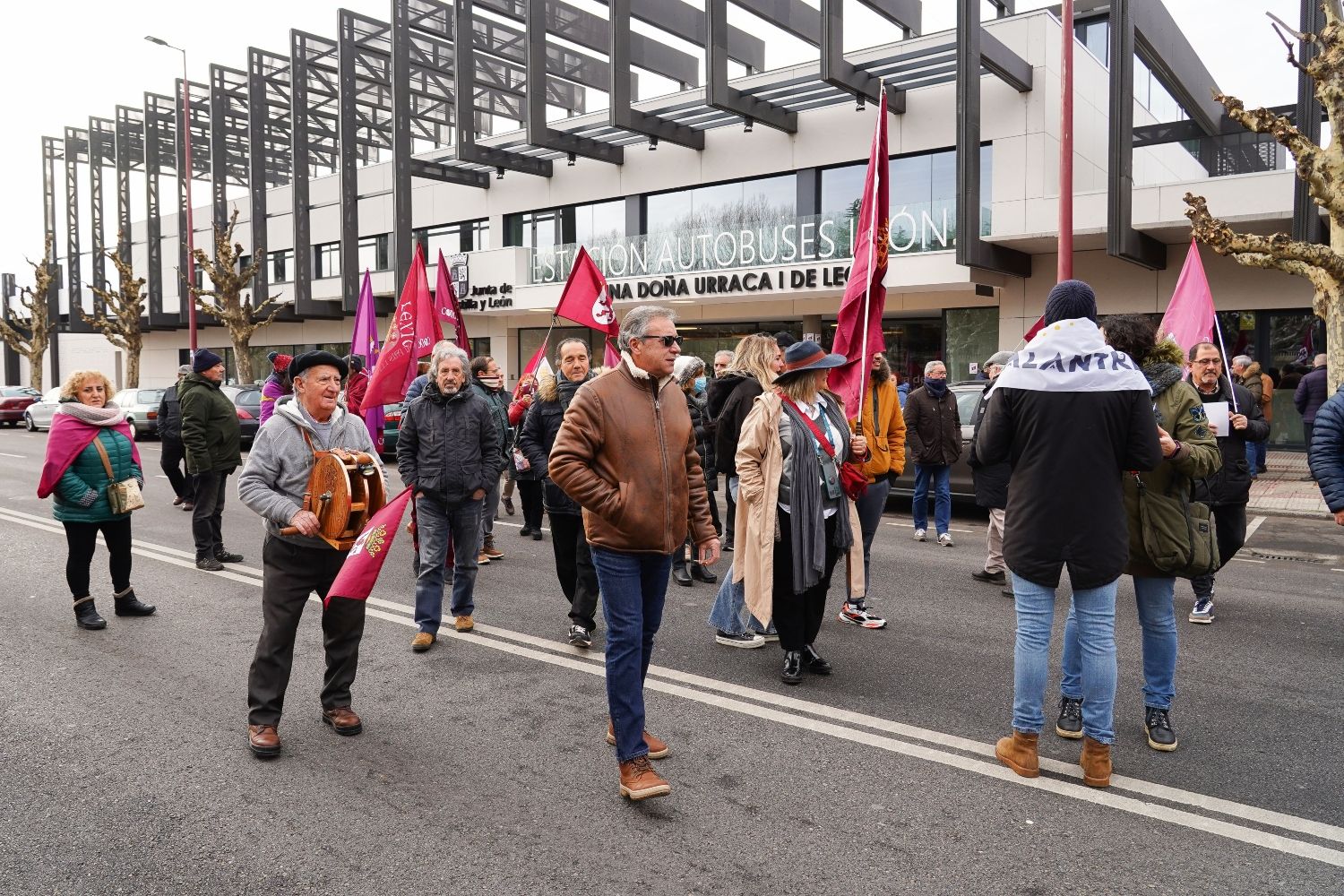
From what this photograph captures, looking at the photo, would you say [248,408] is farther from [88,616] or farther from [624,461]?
[624,461]

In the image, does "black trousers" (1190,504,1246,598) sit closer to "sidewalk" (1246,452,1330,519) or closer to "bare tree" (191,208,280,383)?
"sidewalk" (1246,452,1330,519)

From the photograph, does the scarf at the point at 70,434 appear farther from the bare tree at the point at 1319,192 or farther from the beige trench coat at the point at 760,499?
the bare tree at the point at 1319,192

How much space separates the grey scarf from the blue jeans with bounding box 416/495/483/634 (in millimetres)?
2213

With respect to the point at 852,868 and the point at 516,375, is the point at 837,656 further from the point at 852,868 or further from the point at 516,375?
the point at 516,375

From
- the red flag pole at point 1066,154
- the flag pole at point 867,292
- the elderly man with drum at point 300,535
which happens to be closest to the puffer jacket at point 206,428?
the elderly man with drum at point 300,535

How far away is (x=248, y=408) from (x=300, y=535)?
16922mm

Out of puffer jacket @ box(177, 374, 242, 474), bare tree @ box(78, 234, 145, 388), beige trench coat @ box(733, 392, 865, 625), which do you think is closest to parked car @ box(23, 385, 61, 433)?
bare tree @ box(78, 234, 145, 388)

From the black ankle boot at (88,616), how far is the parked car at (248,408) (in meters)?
13.2

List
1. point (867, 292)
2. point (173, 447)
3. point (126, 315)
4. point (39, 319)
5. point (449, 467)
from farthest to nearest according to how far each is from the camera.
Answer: point (39, 319), point (126, 315), point (173, 447), point (449, 467), point (867, 292)

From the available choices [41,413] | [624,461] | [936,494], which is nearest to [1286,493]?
[936,494]

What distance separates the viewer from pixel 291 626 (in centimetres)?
432

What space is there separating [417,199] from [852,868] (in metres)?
30.6

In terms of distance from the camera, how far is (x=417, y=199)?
102 ft

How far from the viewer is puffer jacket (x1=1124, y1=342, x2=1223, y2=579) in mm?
3977
